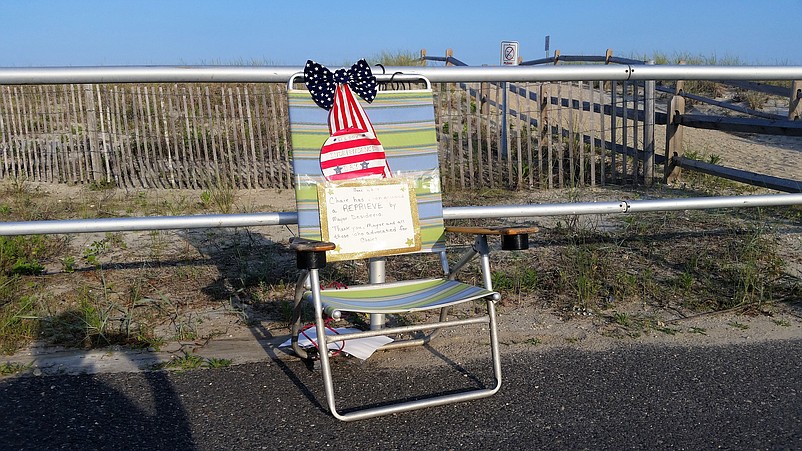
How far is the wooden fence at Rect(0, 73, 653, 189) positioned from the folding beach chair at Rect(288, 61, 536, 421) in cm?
491

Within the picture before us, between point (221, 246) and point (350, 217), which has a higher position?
point (350, 217)

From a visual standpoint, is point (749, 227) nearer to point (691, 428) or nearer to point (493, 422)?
point (691, 428)

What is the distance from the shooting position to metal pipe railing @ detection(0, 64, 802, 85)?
11.1 ft

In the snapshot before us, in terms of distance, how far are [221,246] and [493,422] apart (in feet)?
9.97

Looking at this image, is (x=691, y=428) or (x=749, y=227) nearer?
(x=691, y=428)

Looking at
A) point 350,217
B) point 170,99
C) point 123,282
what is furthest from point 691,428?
point 170,99

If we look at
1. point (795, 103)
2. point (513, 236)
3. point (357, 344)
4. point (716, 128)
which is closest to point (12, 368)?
point (357, 344)

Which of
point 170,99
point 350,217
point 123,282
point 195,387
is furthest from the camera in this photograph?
point 170,99

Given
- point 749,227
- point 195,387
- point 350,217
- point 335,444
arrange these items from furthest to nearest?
point 749,227 < point 350,217 < point 195,387 < point 335,444

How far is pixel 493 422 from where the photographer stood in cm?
297

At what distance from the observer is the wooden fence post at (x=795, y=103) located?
388 inches

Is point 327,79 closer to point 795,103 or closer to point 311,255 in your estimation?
point 311,255

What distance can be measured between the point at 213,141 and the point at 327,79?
5.94 meters

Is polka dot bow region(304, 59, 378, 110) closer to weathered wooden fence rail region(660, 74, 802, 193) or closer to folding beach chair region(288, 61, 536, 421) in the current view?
folding beach chair region(288, 61, 536, 421)
